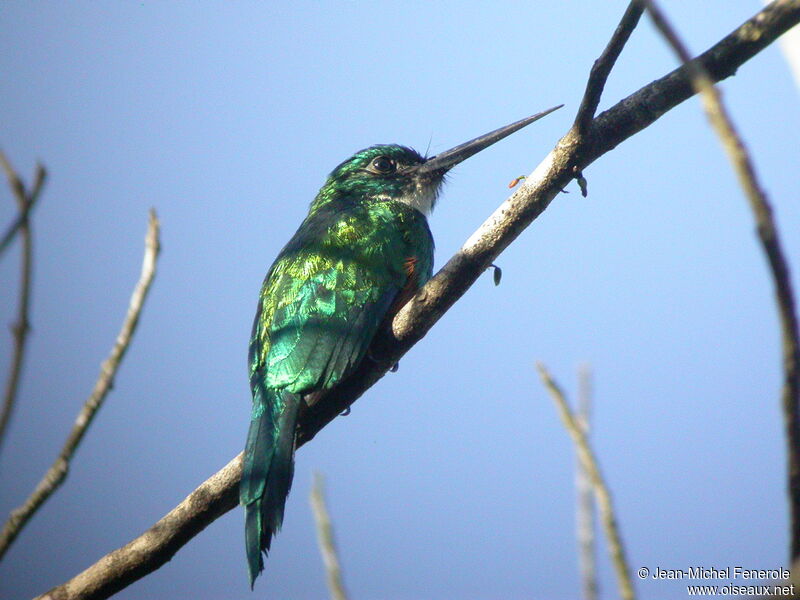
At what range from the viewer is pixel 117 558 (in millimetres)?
2203

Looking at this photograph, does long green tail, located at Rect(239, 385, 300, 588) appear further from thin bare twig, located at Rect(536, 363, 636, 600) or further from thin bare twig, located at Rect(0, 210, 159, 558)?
thin bare twig, located at Rect(0, 210, 159, 558)

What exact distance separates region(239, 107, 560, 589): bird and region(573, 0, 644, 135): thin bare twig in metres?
1.05

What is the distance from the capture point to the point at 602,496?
4.13ft

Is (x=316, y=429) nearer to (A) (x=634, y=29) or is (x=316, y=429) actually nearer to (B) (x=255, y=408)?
(B) (x=255, y=408)

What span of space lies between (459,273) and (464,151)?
1672 millimetres

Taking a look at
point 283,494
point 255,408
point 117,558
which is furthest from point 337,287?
point 117,558

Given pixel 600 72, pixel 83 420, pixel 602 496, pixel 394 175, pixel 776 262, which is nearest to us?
pixel 776 262

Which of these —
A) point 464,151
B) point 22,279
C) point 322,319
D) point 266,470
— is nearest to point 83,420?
point 22,279

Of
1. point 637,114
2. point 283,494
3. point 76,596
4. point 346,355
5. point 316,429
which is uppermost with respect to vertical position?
point 637,114

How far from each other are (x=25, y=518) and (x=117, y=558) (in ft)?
4.35

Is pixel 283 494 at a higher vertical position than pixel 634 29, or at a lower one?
lower

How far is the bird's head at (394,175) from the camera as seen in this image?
3.85 m

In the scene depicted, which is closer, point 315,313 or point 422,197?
point 315,313

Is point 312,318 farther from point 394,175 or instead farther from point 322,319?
point 394,175
